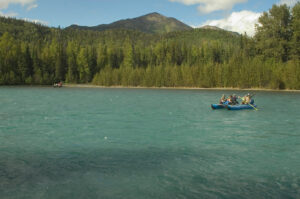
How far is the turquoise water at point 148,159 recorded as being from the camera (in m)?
12.7

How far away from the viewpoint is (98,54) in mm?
143125

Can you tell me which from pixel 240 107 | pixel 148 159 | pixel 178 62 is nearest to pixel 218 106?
pixel 240 107

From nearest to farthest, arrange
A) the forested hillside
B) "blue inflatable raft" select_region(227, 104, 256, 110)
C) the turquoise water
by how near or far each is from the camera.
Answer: the turquoise water → "blue inflatable raft" select_region(227, 104, 256, 110) → the forested hillside

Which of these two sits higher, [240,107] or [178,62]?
[178,62]

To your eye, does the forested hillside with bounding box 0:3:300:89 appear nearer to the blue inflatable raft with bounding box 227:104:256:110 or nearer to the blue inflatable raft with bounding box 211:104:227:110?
the blue inflatable raft with bounding box 227:104:256:110

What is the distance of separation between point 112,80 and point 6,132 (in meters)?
91.9

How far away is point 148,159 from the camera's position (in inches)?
664

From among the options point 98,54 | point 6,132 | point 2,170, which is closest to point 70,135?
point 6,132

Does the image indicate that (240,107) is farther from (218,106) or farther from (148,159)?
(148,159)

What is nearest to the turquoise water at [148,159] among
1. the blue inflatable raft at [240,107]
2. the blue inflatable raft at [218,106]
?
the blue inflatable raft at [240,107]

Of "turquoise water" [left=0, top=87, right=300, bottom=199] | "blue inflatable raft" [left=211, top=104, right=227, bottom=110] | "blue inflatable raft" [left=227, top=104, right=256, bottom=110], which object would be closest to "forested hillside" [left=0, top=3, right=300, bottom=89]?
"blue inflatable raft" [left=227, top=104, right=256, bottom=110]

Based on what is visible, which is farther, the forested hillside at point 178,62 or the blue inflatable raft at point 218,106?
the forested hillside at point 178,62

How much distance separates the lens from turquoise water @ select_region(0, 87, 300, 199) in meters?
12.7

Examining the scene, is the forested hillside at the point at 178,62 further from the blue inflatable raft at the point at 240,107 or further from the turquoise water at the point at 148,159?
the turquoise water at the point at 148,159
